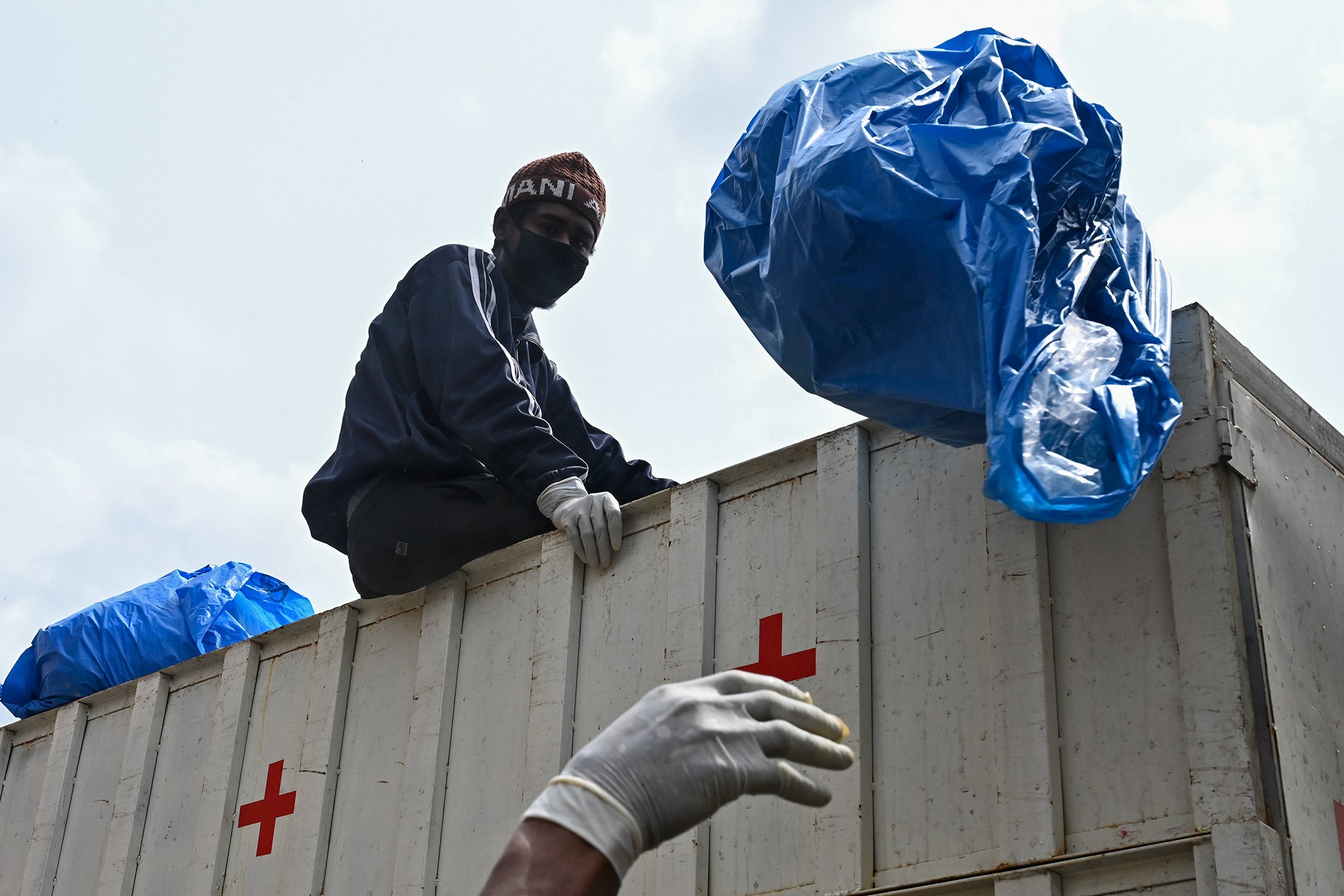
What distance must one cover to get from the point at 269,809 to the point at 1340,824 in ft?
11.8

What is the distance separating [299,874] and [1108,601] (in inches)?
117

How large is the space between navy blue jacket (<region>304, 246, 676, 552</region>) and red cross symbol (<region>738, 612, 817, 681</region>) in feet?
3.90

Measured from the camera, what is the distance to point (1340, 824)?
144 inches

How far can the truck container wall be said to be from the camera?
356 centimetres

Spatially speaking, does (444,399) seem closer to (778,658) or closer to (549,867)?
(778,658)


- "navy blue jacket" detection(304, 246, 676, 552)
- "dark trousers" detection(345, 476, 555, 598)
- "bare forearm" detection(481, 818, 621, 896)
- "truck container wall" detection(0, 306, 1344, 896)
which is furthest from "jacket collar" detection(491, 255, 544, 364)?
"bare forearm" detection(481, 818, 621, 896)

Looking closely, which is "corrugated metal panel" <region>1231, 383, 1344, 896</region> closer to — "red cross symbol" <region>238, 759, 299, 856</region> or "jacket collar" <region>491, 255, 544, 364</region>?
"jacket collar" <region>491, 255, 544, 364</region>

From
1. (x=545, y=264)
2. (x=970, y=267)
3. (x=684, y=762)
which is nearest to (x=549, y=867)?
(x=684, y=762)

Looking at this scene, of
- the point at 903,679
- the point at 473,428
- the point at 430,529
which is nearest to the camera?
the point at 903,679

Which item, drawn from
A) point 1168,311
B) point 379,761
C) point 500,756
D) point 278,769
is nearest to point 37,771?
point 278,769

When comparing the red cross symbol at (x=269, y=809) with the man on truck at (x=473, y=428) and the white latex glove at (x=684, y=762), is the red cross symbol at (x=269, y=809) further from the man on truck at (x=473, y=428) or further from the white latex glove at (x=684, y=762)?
the white latex glove at (x=684, y=762)

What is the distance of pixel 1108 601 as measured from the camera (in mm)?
3818

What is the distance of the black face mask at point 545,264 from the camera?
6.36 m

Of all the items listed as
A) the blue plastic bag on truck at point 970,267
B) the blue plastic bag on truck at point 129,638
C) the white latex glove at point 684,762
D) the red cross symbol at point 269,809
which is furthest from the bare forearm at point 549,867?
the blue plastic bag on truck at point 129,638
